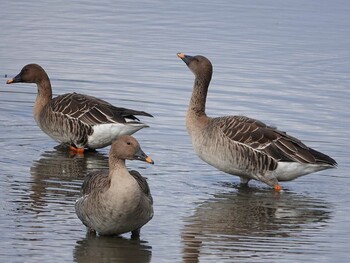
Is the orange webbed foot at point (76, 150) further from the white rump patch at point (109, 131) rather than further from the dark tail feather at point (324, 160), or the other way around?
the dark tail feather at point (324, 160)

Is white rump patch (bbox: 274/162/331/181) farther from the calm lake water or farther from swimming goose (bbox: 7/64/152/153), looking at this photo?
swimming goose (bbox: 7/64/152/153)

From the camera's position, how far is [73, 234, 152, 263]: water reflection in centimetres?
962

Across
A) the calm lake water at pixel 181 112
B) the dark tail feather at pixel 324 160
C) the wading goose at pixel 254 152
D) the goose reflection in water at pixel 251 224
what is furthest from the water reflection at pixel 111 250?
the dark tail feather at pixel 324 160

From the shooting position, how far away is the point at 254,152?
12906 mm

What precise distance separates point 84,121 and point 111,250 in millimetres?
4763

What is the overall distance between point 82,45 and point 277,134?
27.1 ft

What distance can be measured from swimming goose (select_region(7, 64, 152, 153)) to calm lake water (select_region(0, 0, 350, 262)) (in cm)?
26

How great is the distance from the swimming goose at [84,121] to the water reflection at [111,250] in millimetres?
4101

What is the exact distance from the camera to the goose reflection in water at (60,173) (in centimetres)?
1172

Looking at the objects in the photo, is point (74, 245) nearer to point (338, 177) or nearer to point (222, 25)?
point (338, 177)

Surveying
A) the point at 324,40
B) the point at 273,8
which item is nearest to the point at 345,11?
the point at 273,8

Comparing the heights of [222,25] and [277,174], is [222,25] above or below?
above

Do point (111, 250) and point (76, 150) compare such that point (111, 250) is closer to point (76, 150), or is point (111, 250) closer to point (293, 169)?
point (293, 169)

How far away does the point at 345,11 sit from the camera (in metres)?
25.2
